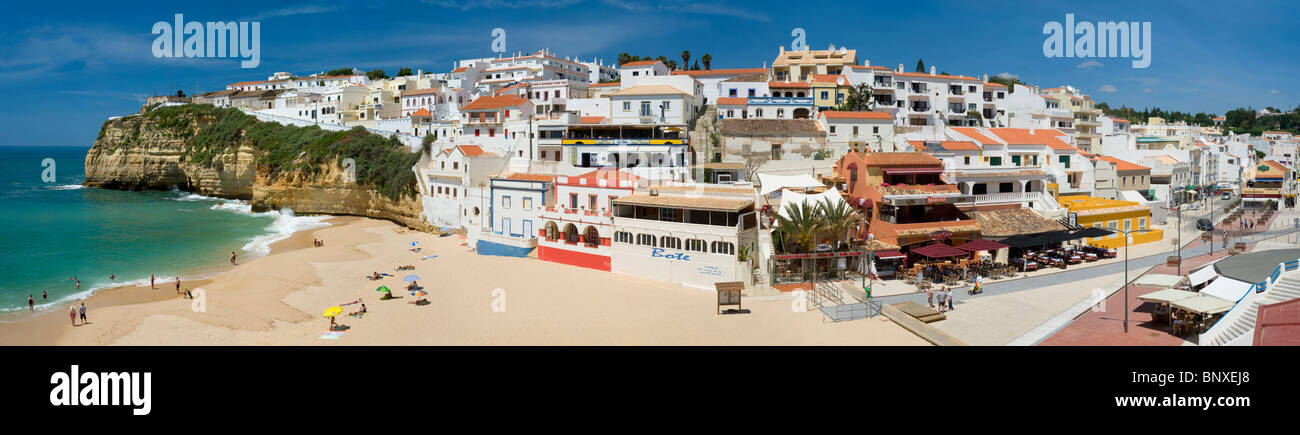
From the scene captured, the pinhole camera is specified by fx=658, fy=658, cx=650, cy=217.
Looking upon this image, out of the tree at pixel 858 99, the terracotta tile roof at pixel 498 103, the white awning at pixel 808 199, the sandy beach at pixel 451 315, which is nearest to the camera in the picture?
the sandy beach at pixel 451 315

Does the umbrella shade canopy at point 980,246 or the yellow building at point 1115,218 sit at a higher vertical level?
the yellow building at point 1115,218

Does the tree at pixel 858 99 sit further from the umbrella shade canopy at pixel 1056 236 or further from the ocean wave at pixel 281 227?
the ocean wave at pixel 281 227

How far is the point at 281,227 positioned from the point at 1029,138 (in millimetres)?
57148

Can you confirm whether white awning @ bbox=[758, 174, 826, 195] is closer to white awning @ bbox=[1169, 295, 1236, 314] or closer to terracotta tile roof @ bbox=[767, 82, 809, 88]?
white awning @ bbox=[1169, 295, 1236, 314]

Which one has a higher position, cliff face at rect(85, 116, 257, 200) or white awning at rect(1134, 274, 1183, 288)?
cliff face at rect(85, 116, 257, 200)

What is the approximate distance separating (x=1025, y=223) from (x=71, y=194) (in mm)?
102256

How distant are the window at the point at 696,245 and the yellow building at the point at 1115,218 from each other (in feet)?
74.5

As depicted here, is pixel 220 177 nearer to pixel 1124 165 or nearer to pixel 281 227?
pixel 281 227

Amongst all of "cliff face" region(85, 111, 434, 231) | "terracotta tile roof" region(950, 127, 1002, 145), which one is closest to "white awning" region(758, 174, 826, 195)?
"terracotta tile roof" region(950, 127, 1002, 145)

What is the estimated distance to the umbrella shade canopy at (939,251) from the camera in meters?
29.2

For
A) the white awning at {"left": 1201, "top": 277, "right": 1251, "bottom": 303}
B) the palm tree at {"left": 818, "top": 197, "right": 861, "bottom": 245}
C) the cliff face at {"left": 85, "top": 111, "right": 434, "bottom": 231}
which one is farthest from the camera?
the cliff face at {"left": 85, "top": 111, "right": 434, "bottom": 231}

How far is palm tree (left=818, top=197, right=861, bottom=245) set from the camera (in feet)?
94.6

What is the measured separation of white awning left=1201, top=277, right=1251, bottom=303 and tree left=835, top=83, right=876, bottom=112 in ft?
106

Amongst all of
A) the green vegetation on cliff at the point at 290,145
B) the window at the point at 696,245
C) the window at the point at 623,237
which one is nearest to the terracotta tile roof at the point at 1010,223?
the window at the point at 696,245
